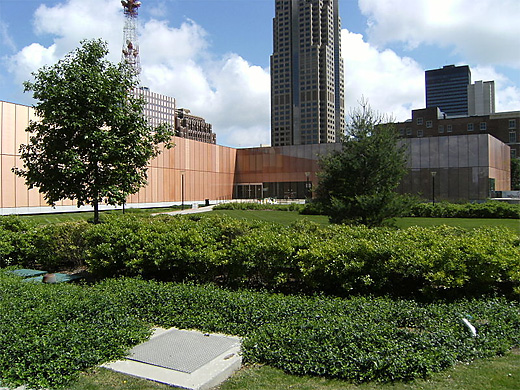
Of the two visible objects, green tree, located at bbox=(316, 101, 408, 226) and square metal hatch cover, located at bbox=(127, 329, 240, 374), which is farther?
green tree, located at bbox=(316, 101, 408, 226)

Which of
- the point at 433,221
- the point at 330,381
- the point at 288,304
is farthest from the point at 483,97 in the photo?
the point at 330,381

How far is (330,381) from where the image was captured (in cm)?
402

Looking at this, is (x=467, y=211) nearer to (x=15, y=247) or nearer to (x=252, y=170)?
(x=15, y=247)

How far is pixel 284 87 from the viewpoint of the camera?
15088cm

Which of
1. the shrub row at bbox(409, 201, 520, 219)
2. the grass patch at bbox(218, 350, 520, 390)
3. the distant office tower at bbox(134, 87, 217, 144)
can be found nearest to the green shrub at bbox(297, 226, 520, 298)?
the grass patch at bbox(218, 350, 520, 390)

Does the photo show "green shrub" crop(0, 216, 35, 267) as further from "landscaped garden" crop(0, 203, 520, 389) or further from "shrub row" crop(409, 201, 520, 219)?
"shrub row" crop(409, 201, 520, 219)

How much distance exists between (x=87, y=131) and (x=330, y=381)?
386 inches

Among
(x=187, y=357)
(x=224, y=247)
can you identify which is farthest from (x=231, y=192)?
(x=187, y=357)

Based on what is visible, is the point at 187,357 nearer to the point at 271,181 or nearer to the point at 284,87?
the point at 271,181

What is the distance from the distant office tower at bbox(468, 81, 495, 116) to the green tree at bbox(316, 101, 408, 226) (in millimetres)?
161882

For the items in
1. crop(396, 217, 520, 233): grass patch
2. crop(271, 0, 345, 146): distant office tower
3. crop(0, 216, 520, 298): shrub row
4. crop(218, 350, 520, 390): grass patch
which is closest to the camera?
crop(218, 350, 520, 390): grass patch

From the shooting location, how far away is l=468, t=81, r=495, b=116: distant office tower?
523 ft

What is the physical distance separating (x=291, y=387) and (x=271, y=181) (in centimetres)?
5443

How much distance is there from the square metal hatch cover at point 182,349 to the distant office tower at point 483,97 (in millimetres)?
172306
